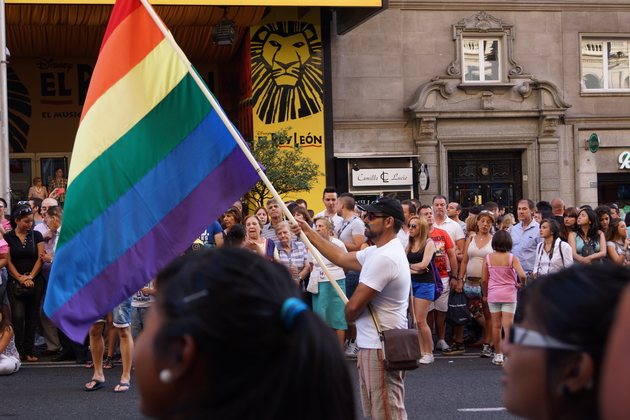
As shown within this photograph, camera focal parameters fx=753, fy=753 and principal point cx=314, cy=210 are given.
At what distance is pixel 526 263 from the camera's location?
10508 mm

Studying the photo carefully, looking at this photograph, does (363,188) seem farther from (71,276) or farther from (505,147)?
(71,276)

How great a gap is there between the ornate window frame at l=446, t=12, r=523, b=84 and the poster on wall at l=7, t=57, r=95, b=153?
1023cm

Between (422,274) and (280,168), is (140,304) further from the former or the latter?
(280,168)

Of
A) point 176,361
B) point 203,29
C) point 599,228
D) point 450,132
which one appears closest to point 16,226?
point 599,228

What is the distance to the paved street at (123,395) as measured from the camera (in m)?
6.77

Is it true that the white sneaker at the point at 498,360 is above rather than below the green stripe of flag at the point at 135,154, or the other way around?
below

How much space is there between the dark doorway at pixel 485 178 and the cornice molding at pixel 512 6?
386cm

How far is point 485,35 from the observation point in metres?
20.1

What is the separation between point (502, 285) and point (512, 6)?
1329 centimetres

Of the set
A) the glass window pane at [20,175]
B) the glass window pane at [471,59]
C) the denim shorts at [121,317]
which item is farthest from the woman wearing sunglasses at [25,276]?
the glass window pane at [471,59]

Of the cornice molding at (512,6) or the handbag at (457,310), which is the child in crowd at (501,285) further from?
the cornice molding at (512,6)

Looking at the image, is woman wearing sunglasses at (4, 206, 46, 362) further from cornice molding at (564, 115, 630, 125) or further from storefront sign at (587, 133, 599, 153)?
storefront sign at (587, 133, 599, 153)

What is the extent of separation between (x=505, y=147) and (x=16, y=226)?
1409 cm

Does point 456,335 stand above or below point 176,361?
below
